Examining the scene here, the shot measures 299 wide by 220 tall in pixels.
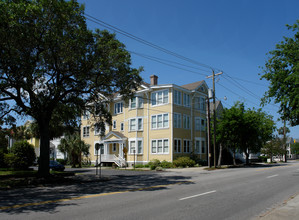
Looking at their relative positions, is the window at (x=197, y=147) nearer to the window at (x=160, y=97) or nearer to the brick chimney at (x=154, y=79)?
the window at (x=160, y=97)

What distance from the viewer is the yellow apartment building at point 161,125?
3500cm

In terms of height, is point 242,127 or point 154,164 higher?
point 242,127

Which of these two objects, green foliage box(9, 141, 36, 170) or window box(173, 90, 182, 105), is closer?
green foliage box(9, 141, 36, 170)

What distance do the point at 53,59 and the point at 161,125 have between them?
21575mm

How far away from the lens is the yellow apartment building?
35.0 metres

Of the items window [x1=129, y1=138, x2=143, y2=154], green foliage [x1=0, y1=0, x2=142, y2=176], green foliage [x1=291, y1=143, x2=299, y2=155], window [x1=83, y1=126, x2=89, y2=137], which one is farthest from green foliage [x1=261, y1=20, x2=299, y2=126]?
green foliage [x1=291, y1=143, x2=299, y2=155]

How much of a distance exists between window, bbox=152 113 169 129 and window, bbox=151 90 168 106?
180cm

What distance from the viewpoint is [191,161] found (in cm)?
3362

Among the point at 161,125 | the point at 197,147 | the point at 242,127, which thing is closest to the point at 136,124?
the point at 161,125

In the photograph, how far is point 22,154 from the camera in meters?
29.0

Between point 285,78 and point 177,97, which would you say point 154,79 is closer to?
point 177,97

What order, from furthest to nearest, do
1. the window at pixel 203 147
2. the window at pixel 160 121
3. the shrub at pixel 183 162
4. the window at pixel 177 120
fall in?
the window at pixel 203 147
the window at pixel 160 121
the window at pixel 177 120
the shrub at pixel 183 162

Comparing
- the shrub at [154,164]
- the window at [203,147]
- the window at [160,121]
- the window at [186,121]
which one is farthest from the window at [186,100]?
the shrub at [154,164]

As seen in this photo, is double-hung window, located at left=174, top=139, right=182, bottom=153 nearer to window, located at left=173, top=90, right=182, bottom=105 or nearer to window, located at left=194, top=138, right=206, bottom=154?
window, located at left=194, top=138, right=206, bottom=154
